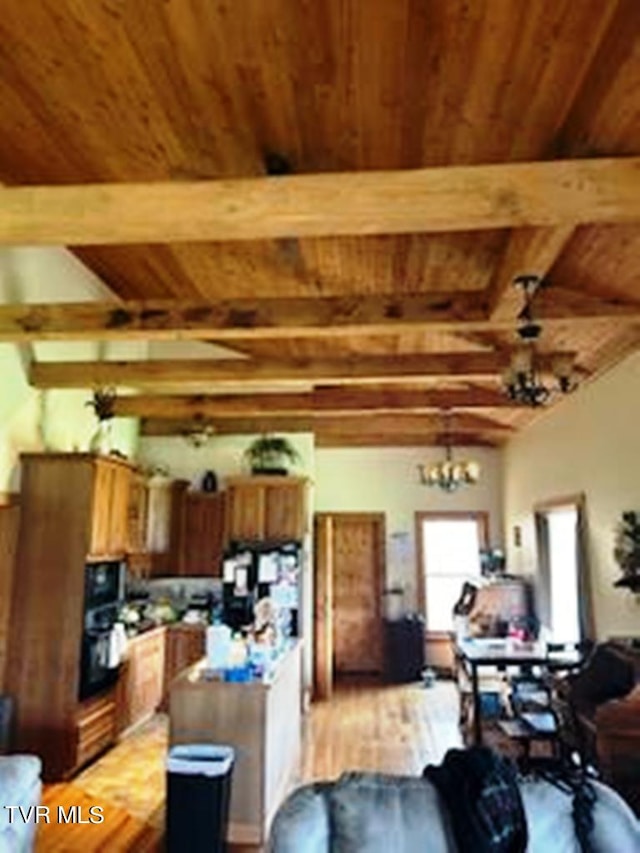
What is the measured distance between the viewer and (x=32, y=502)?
4.96m


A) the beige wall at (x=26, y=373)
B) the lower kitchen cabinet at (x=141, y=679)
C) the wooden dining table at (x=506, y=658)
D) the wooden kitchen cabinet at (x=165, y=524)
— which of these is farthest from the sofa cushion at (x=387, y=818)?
the wooden kitchen cabinet at (x=165, y=524)

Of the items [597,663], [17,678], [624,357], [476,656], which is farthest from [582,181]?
[17,678]

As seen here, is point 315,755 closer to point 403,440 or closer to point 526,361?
point 526,361

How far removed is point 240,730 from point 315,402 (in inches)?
137

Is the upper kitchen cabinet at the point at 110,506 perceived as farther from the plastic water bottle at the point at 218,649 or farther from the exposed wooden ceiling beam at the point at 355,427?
the exposed wooden ceiling beam at the point at 355,427

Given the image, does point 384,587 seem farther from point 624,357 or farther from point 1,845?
point 1,845

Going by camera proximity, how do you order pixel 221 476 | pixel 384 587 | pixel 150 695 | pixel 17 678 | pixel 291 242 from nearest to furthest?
pixel 291 242, pixel 17 678, pixel 150 695, pixel 221 476, pixel 384 587

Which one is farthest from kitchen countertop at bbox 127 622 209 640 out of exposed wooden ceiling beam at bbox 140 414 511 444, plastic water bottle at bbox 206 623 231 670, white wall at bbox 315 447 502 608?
white wall at bbox 315 447 502 608

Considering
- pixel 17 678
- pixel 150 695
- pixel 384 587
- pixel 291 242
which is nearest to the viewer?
pixel 291 242

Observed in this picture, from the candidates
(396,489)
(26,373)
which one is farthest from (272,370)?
(396,489)

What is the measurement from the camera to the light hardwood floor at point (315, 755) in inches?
148

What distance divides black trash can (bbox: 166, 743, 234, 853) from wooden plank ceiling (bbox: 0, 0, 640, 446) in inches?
96.1

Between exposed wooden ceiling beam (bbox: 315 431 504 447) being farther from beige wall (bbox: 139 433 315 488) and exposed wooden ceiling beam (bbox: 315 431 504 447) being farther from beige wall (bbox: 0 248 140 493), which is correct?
beige wall (bbox: 0 248 140 493)

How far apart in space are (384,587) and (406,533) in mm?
766
